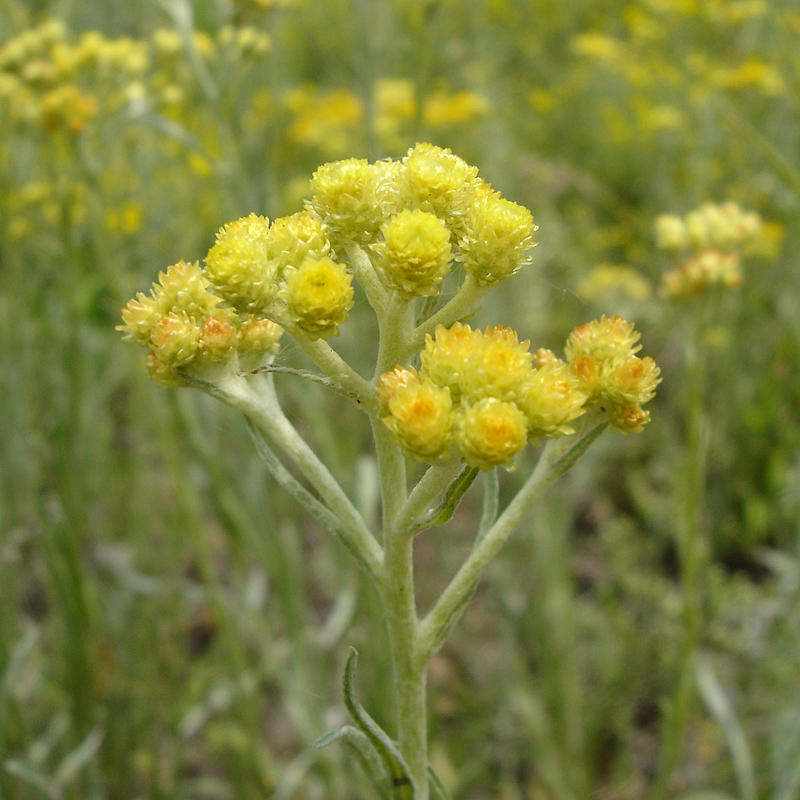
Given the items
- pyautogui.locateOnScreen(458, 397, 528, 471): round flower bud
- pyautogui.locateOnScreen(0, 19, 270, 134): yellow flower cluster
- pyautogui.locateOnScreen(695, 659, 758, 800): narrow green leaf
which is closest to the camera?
pyautogui.locateOnScreen(458, 397, 528, 471): round flower bud

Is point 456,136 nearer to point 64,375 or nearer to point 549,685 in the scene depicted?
point 64,375

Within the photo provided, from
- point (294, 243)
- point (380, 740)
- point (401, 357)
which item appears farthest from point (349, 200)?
point (380, 740)

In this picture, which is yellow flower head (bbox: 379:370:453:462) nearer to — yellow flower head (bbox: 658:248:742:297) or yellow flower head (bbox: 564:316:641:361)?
yellow flower head (bbox: 564:316:641:361)

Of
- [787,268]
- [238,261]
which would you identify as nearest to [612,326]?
[238,261]

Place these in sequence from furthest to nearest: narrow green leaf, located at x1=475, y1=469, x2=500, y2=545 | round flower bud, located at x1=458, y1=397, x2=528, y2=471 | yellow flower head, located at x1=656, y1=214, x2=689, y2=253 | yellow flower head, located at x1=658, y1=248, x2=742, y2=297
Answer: yellow flower head, located at x1=656, y1=214, x2=689, y2=253 → yellow flower head, located at x1=658, y1=248, x2=742, y2=297 → narrow green leaf, located at x1=475, y1=469, x2=500, y2=545 → round flower bud, located at x1=458, y1=397, x2=528, y2=471

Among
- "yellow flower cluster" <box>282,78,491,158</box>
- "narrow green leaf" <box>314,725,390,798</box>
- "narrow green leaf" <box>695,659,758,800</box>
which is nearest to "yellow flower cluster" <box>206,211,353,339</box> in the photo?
"narrow green leaf" <box>314,725,390,798</box>

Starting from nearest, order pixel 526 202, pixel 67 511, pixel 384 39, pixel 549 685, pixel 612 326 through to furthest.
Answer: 1. pixel 612 326
2. pixel 67 511
3. pixel 549 685
4. pixel 384 39
5. pixel 526 202
